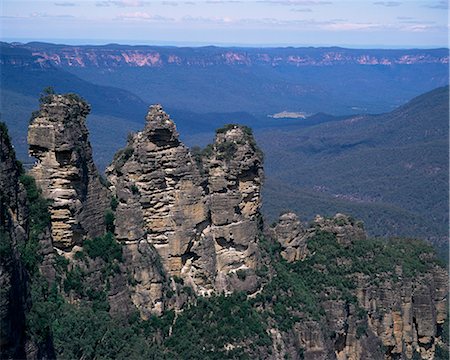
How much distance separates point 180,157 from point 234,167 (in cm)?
357

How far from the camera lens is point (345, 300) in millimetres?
43562

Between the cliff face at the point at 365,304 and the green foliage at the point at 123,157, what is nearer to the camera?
the green foliage at the point at 123,157

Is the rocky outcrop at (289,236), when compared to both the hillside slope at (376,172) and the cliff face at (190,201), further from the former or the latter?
the hillside slope at (376,172)

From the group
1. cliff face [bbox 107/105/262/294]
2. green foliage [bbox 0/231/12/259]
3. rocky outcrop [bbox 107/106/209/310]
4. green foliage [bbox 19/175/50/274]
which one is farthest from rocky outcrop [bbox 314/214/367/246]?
green foliage [bbox 0/231/12/259]

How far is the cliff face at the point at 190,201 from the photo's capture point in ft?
121

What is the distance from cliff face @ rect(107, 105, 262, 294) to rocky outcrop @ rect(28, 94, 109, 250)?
2451 millimetres

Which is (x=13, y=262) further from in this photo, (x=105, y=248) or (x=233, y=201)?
(x=233, y=201)

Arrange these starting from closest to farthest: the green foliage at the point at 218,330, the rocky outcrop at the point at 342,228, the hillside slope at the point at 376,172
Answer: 1. the green foliage at the point at 218,330
2. the rocky outcrop at the point at 342,228
3. the hillside slope at the point at 376,172

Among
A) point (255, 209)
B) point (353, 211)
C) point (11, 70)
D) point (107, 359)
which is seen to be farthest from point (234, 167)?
point (11, 70)

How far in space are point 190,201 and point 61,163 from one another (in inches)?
279

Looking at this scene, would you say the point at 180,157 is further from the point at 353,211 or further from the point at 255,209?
the point at 353,211

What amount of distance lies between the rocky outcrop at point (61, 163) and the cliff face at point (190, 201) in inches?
96.5

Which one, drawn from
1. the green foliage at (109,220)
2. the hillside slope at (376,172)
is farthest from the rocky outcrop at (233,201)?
the hillside slope at (376,172)

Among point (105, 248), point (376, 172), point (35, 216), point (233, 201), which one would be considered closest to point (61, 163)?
point (35, 216)
